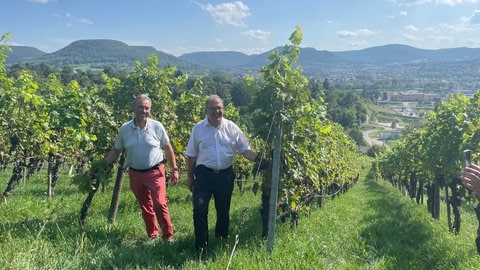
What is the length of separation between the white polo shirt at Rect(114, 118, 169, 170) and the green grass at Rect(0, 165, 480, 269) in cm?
99

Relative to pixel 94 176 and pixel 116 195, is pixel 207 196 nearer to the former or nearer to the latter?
pixel 94 176

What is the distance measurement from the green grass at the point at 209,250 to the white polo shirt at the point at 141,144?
39.1 inches

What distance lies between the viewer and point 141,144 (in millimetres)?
5500

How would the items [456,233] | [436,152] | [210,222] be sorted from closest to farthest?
[210,222], [456,233], [436,152]

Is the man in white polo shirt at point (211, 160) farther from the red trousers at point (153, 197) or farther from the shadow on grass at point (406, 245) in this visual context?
the shadow on grass at point (406, 245)

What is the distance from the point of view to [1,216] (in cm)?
621

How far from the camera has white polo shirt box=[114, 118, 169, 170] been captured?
5504 millimetres

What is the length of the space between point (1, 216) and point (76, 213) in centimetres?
126

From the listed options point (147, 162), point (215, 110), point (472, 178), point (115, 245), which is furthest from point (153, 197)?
point (472, 178)

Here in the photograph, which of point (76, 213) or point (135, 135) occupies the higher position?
point (135, 135)

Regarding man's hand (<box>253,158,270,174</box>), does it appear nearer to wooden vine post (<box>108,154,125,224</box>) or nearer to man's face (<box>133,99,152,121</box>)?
man's face (<box>133,99,152,121</box>)

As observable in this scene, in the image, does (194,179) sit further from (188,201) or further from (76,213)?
(188,201)

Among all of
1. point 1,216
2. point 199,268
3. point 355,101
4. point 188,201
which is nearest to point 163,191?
point 199,268

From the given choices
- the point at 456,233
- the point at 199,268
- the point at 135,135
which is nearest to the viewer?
the point at 199,268
